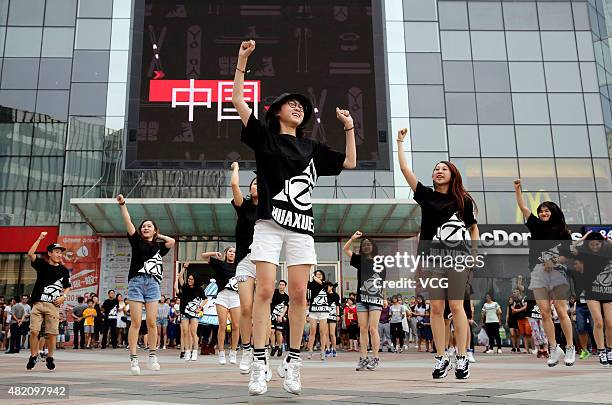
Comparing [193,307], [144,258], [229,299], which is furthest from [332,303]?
[144,258]

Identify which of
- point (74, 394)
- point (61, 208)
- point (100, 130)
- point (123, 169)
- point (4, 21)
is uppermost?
point (4, 21)

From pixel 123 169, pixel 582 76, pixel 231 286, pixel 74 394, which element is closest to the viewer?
pixel 74 394

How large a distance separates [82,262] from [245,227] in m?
19.1

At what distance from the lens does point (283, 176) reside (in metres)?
3.97

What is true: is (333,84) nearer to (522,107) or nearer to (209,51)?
(209,51)

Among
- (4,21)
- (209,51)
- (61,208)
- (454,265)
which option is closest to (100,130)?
(61,208)

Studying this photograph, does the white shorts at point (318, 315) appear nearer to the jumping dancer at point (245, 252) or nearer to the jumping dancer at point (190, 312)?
the jumping dancer at point (190, 312)

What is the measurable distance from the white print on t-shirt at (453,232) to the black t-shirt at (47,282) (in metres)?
5.52

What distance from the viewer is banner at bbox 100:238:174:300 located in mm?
22969

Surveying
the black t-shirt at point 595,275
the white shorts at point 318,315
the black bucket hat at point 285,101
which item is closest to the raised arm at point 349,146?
the black bucket hat at point 285,101

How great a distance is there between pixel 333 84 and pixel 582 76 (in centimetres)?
1289

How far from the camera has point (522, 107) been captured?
2631 centimetres

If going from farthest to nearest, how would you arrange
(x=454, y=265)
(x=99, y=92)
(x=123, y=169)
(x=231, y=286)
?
(x=99, y=92) → (x=123, y=169) → (x=231, y=286) → (x=454, y=265)

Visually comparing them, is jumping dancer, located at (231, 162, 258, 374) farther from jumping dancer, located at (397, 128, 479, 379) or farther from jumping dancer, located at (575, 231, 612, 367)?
jumping dancer, located at (575, 231, 612, 367)
